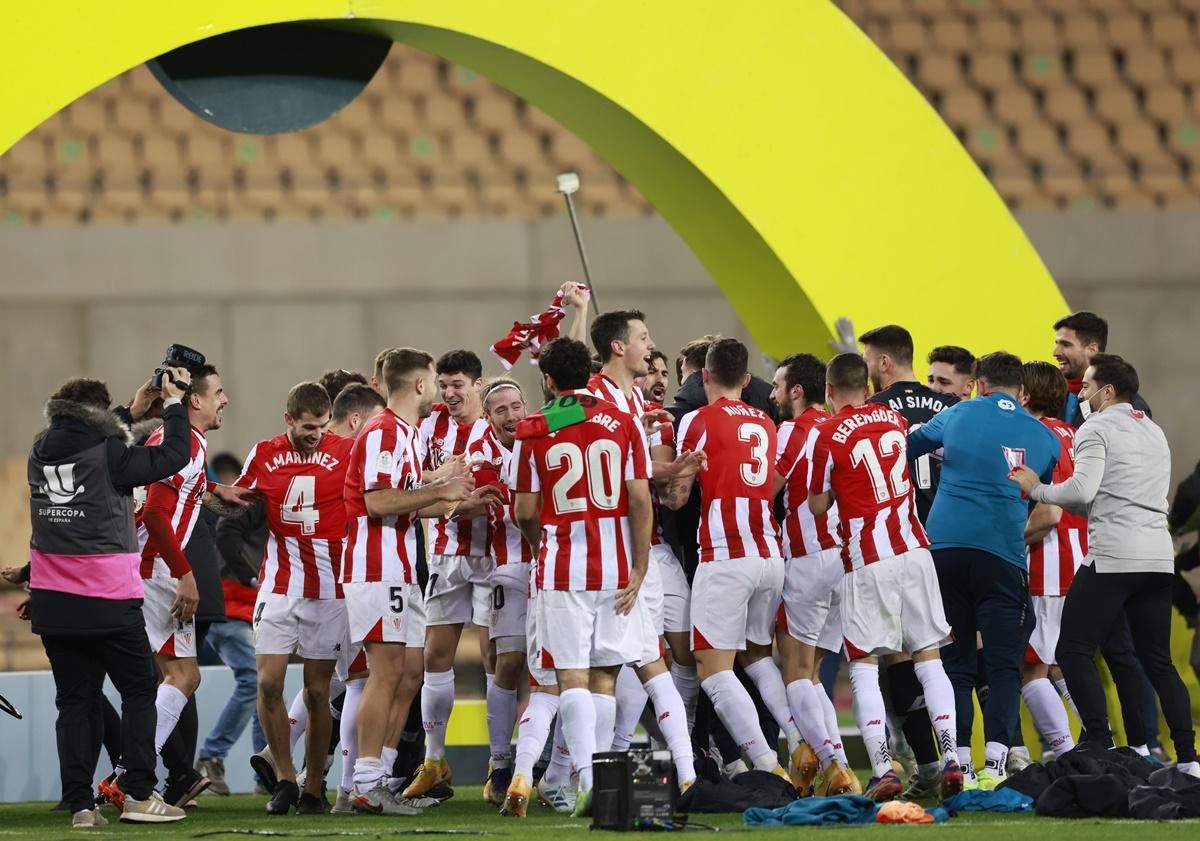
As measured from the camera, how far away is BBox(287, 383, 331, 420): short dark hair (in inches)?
263

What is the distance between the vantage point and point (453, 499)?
6.04 meters

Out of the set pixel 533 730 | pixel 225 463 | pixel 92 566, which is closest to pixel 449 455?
pixel 533 730

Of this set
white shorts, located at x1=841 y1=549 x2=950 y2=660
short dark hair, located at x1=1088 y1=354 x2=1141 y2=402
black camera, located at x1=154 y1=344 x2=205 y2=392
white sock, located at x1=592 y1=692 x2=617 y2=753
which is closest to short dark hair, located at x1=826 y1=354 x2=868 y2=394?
white shorts, located at x1=841 y1=549 x2=950 y2=660

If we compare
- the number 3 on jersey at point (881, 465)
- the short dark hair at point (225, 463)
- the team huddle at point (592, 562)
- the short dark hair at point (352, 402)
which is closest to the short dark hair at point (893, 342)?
the team huddle at point (592, 562)

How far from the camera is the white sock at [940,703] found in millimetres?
6086

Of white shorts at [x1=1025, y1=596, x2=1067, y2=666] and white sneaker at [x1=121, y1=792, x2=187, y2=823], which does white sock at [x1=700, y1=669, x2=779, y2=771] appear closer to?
white shorts at [x1=1025, y1=596, x2=1067, y2=666]

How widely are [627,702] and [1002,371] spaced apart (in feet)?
6.38

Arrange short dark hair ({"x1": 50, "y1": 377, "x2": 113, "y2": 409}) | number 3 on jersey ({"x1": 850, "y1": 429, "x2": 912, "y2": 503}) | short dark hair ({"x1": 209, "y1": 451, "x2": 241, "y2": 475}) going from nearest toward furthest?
short dark hair ({"x1": 50, "y1": 377, "x2": 113, "y2": 409}), number 3 on jersey ({"x1": 850, "y1": 429, "x2": 912, "y2": 503}), short dark hair ({"x1": 209, "y1": 451, "x2": 241, "y2": 475})

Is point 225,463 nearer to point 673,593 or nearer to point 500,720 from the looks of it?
point 500,720

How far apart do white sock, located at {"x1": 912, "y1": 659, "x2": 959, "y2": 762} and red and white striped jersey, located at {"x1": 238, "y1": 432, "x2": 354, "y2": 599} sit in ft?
7.43

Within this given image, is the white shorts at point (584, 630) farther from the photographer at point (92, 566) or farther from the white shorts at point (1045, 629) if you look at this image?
the white shorts at point (1045, 629)

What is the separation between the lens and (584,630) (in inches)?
228

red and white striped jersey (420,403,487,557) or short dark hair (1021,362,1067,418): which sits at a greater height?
short dark hair (1021,362,1067,418)

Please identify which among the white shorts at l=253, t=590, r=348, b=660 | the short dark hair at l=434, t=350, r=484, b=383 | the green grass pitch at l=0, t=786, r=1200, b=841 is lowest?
the green grass pitch at l=0, t=786, r=1200, b=841
